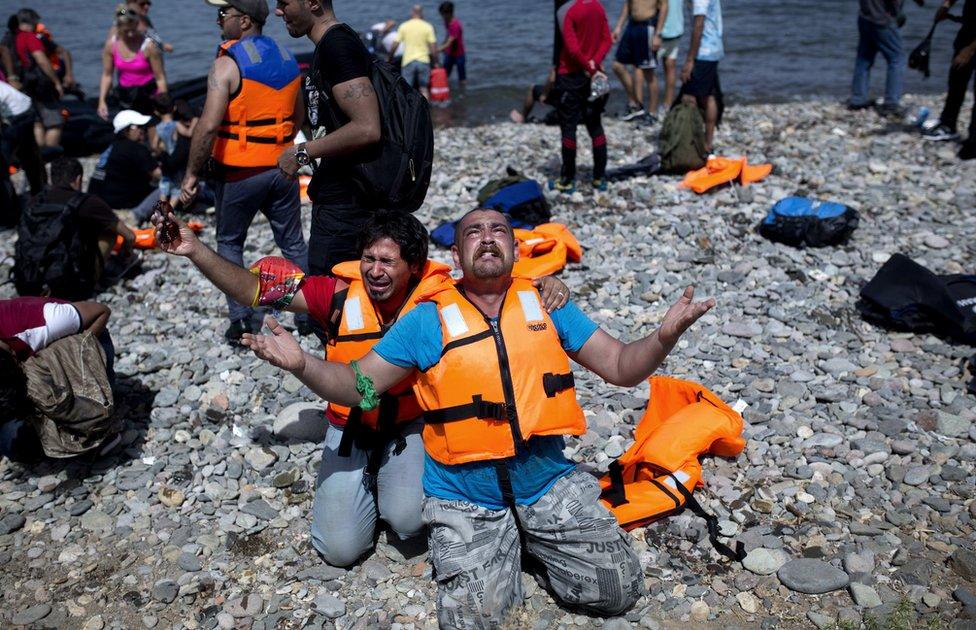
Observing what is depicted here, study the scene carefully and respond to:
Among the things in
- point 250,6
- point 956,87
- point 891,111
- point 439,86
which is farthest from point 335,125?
point 439,86

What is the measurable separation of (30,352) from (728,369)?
15.2 feet

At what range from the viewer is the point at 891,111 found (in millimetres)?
12828

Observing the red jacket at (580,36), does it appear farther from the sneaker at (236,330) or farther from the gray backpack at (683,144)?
the sneaker at (236,330)

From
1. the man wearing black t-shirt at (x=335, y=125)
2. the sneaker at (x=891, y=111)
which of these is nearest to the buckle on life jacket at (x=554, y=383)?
the man wearing black t-shirt at (x=335, y=125)

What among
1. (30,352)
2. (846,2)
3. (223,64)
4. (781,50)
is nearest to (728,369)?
(223,64)

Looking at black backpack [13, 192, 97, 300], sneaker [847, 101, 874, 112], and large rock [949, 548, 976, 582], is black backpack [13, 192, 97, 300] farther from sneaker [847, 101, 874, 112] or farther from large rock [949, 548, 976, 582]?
sneaker [847, 101, 874, 112]

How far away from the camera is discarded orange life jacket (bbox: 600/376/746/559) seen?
4246 mm

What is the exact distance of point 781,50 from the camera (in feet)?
66.8

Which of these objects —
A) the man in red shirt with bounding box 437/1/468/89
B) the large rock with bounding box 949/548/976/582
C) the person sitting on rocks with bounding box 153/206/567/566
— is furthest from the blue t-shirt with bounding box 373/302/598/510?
the man in red shirt with bounding box 437/1/468/89

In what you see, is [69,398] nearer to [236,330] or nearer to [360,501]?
[236,330]

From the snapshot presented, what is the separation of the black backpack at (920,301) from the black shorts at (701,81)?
462cm

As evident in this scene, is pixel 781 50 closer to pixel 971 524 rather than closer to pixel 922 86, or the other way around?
pixel 922 86

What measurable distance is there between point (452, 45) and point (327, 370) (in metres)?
16.0

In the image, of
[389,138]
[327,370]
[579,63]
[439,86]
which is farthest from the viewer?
[439,86]
